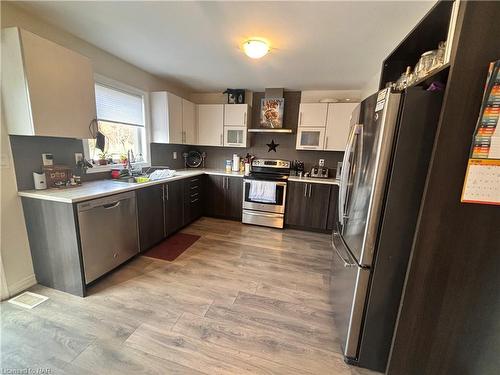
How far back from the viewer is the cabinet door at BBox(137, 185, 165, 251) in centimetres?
244

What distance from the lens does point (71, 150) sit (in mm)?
2205

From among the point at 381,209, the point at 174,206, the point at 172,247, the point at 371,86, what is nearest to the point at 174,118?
the point at 174,206

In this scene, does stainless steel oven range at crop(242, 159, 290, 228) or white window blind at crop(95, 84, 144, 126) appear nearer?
white window blind at crop(95, 84, 144, 126)

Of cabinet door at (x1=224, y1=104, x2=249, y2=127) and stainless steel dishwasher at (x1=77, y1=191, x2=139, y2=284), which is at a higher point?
cabinet door at (x1=224, y1=104, x2=249, y2=127)

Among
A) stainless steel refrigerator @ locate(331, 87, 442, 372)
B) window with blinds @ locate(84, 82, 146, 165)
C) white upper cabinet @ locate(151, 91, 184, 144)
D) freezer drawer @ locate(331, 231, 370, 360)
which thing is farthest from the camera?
white upper cabinet @ locate(151, 91, 184, 144)

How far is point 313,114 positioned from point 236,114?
1.41m

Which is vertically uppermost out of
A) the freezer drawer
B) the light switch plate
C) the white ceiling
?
the white ceiling

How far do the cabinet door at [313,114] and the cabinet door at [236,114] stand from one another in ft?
3.36

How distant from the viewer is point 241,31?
1912 millimetres

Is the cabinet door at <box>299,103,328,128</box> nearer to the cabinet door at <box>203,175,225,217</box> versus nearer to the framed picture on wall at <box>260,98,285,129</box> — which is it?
the framed picture on wall at <box>260,98,285,129</box>

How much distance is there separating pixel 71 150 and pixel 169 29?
1624 mm

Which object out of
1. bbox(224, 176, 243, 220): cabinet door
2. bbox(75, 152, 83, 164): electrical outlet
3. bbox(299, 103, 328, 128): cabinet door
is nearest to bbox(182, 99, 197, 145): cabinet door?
bbox(224, 176, 243, 220): cabinet door

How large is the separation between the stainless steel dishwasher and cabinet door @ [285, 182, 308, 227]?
2340mm

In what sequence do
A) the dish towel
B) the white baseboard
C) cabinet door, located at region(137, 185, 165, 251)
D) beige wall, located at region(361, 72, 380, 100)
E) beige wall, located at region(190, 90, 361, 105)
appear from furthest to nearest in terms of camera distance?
beige wall, located at region(190, 90, 361, 105) → the dish towel → beige wall, located at region(361, 72, 380, 100) → cabinet door, located at region(137, 185, 165, 251) → the white baseboard
